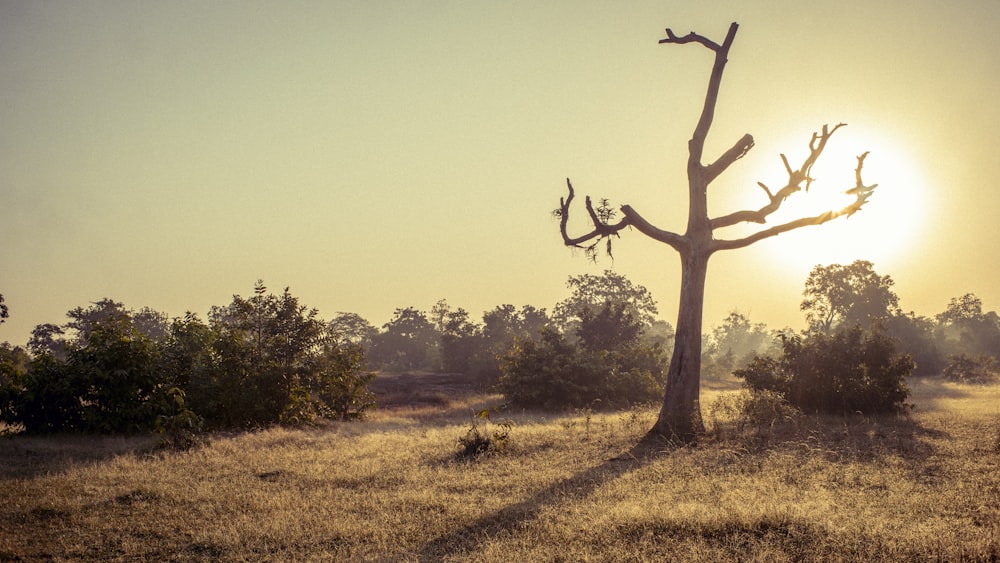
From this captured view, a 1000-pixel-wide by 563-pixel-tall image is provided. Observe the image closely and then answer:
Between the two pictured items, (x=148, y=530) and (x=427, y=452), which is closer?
(x=148, y=530)

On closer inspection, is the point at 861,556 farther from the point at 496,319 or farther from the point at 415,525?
the point at 496,319

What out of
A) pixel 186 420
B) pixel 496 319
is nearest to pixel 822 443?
pixel 186 420

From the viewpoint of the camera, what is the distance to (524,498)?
28.8ft

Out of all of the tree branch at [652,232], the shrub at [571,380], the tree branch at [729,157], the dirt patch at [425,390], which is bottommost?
the dirt patch at [425,390]

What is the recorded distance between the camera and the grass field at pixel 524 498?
6457mm

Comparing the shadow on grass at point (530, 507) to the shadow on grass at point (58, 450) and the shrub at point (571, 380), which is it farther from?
the shrub at point (571, 380)

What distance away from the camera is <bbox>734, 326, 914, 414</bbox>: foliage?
1770 cm

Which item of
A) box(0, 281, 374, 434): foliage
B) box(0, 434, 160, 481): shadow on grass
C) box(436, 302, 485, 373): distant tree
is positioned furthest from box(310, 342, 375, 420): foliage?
box(436, 302, 485, 373): distant tree

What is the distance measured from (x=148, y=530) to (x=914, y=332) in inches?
2440

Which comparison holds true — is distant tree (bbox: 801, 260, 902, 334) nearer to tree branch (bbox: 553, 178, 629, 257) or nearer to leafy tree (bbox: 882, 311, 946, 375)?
leafy tree (bbox: 882, 311, 946, 375)

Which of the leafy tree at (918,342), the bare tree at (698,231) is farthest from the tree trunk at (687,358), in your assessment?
the leafy tree at (918,342)

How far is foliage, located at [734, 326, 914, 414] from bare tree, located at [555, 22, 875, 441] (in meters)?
5.39

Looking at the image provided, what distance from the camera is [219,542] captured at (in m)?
6.95

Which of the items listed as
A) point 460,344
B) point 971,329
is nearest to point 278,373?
point 460,344
